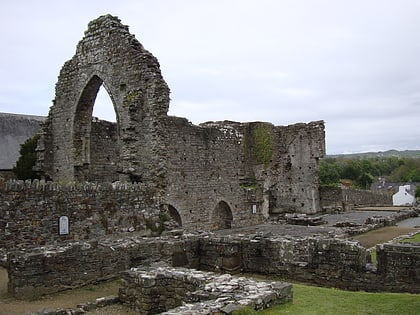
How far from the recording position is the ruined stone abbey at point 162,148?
15.7 metres

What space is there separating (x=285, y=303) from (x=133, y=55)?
11730 mm

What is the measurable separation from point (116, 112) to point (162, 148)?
240cm

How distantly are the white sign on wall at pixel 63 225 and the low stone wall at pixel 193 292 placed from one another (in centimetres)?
379

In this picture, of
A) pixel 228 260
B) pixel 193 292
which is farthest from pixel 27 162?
pixel 193 292

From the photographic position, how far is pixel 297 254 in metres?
9.38

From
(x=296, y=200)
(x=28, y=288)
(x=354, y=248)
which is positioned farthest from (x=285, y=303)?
(x=296, y=200)

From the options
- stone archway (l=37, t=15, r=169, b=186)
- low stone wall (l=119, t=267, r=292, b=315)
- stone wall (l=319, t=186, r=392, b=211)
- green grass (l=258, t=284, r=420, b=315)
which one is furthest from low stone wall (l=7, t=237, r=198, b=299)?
stone wall (l=319, t=186, r=392, b=211)

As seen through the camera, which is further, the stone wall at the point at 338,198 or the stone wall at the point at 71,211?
the stone wall at the point at 338,198

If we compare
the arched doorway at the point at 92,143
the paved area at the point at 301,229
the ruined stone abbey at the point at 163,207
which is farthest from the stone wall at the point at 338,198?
the arched doorway at the point at 92,143

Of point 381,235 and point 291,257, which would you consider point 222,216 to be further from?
point 291,257

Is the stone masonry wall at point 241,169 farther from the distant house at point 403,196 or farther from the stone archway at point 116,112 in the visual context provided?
the distant house at point 403,196

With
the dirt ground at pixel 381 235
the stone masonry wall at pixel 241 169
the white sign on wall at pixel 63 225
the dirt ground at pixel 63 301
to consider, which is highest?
the stone masonry wall at pixel 241 169

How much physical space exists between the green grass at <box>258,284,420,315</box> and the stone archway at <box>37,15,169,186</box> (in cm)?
902

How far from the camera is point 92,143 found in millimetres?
18797
